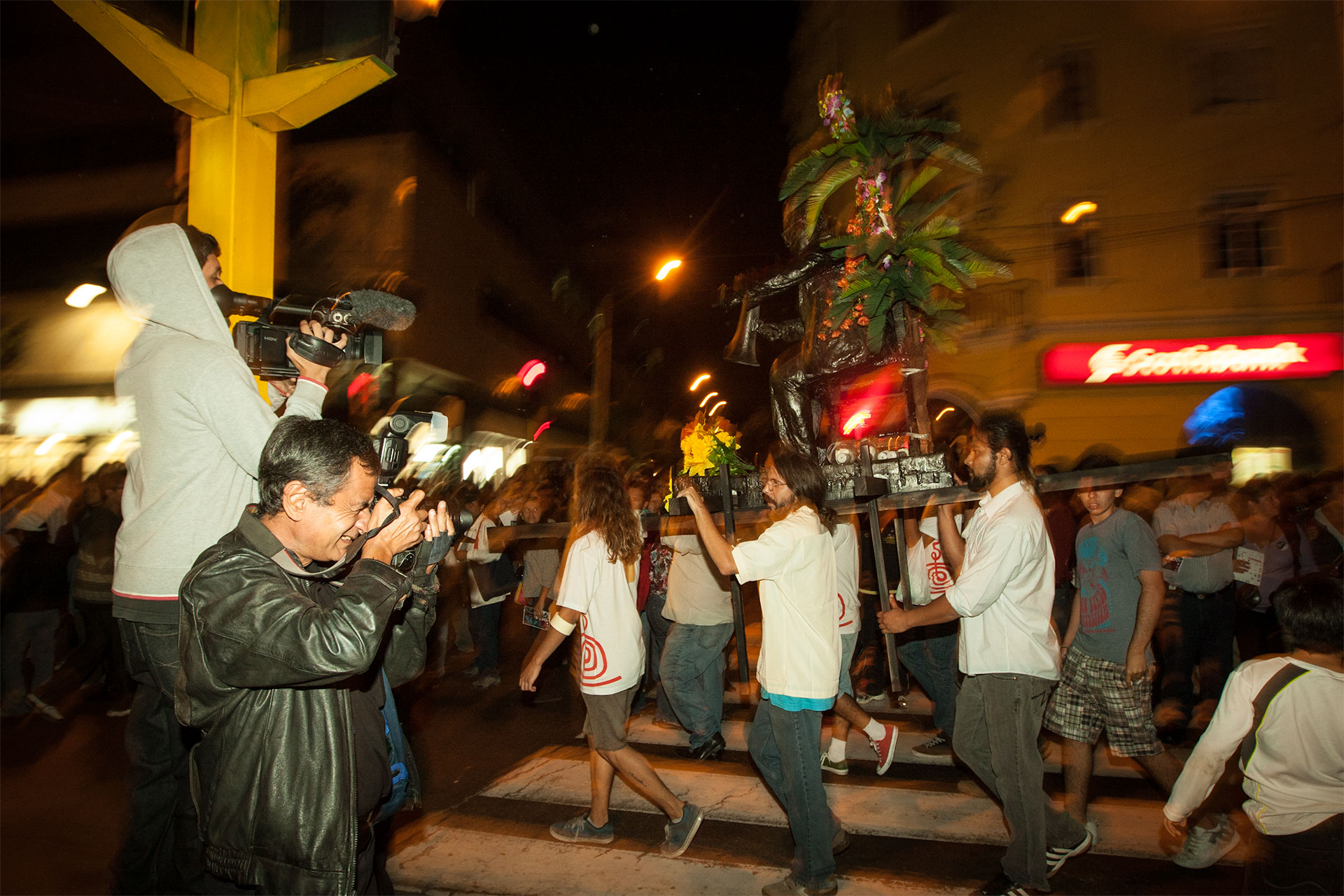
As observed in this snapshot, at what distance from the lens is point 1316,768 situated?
2.82m

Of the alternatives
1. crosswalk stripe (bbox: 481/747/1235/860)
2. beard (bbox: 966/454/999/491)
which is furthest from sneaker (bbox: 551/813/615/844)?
beard (bbox: 966/454/999/491)

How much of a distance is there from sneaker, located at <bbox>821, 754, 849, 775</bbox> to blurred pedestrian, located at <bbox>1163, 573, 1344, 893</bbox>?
3.00 m

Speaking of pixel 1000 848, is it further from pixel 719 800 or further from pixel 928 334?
pixel 928 334

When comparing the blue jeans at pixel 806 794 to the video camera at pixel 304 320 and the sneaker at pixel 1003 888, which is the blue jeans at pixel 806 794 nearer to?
the sneaker at pixel 1003 888

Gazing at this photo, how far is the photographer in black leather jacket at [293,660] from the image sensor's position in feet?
6.53

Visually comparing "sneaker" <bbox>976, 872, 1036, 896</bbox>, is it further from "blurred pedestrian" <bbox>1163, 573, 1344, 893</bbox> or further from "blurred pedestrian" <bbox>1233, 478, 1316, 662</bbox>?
"blurred pedestrian" <bbox>1233, 478, 1316, 662</bbox>

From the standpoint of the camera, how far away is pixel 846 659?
5703 mm

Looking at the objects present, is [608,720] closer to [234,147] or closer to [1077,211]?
[234,147]

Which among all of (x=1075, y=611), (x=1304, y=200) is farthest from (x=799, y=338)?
(x=1304, y=200)

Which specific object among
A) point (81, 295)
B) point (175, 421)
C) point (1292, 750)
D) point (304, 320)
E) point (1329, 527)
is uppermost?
point (81, 295)

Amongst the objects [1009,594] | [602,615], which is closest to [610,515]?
[602,615]

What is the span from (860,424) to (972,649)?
1573mm

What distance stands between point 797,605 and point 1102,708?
2.09 metres

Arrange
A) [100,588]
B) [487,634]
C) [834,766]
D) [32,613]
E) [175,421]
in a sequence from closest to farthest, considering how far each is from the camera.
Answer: [175,421] < [834,766] < [100,588] < [32,613] < [487,634]
